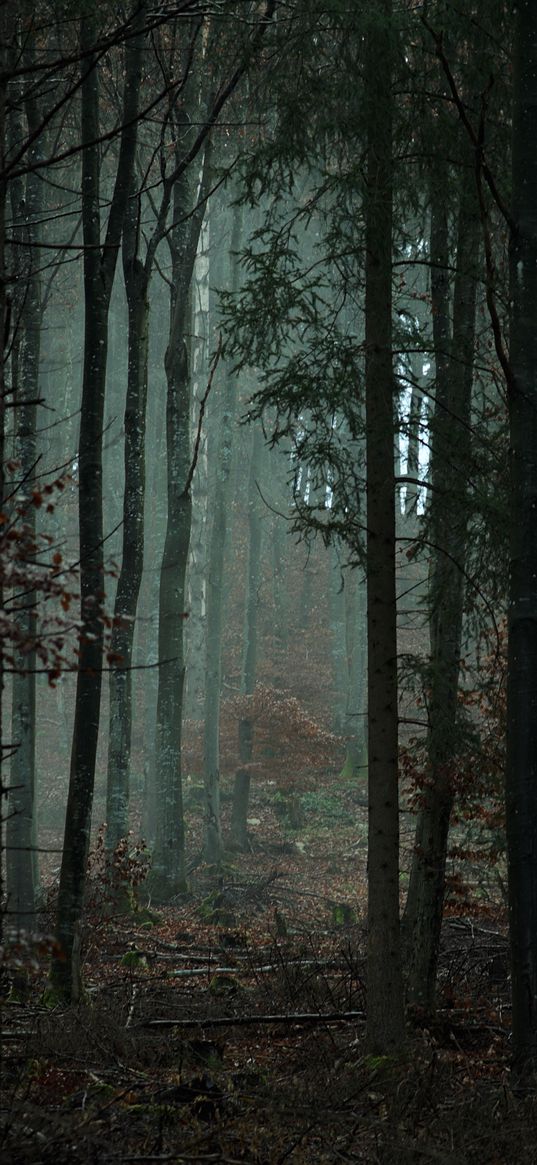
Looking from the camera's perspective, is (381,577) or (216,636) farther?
(216,636)

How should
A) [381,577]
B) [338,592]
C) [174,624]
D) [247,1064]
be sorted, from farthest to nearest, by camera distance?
[174,624] < [338,592] < [381,577] < [247,1064]

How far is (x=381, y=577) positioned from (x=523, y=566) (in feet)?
3.83

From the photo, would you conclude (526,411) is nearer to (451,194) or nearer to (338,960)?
(451,194)

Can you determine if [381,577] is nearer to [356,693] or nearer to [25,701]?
[25,701]

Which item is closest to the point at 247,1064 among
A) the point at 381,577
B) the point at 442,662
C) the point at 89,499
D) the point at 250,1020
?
the point at 250,1020

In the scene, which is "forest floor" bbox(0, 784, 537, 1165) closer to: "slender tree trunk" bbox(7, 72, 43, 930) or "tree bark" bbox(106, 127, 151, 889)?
"slender tree trunk" bbox(7, 72, 43, 930)

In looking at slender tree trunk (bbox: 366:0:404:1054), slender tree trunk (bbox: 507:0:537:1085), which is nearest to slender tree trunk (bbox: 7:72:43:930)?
slender tree trunk (bbox: 366:0:404:1054)

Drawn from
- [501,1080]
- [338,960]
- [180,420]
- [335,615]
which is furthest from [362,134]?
[335,615]

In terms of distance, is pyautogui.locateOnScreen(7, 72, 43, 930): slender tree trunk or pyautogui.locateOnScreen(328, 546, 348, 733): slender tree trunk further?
pyautogui.locateOnScreen(328, 546, 348, 733): slender tree trunk

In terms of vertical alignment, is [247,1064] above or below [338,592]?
below

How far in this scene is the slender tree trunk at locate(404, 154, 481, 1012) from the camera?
323 inches

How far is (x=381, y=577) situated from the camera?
717cm

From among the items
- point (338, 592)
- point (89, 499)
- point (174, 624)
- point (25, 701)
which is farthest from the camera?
point (174, 624)

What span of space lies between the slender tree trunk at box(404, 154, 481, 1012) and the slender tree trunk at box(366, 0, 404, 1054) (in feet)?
2.56
